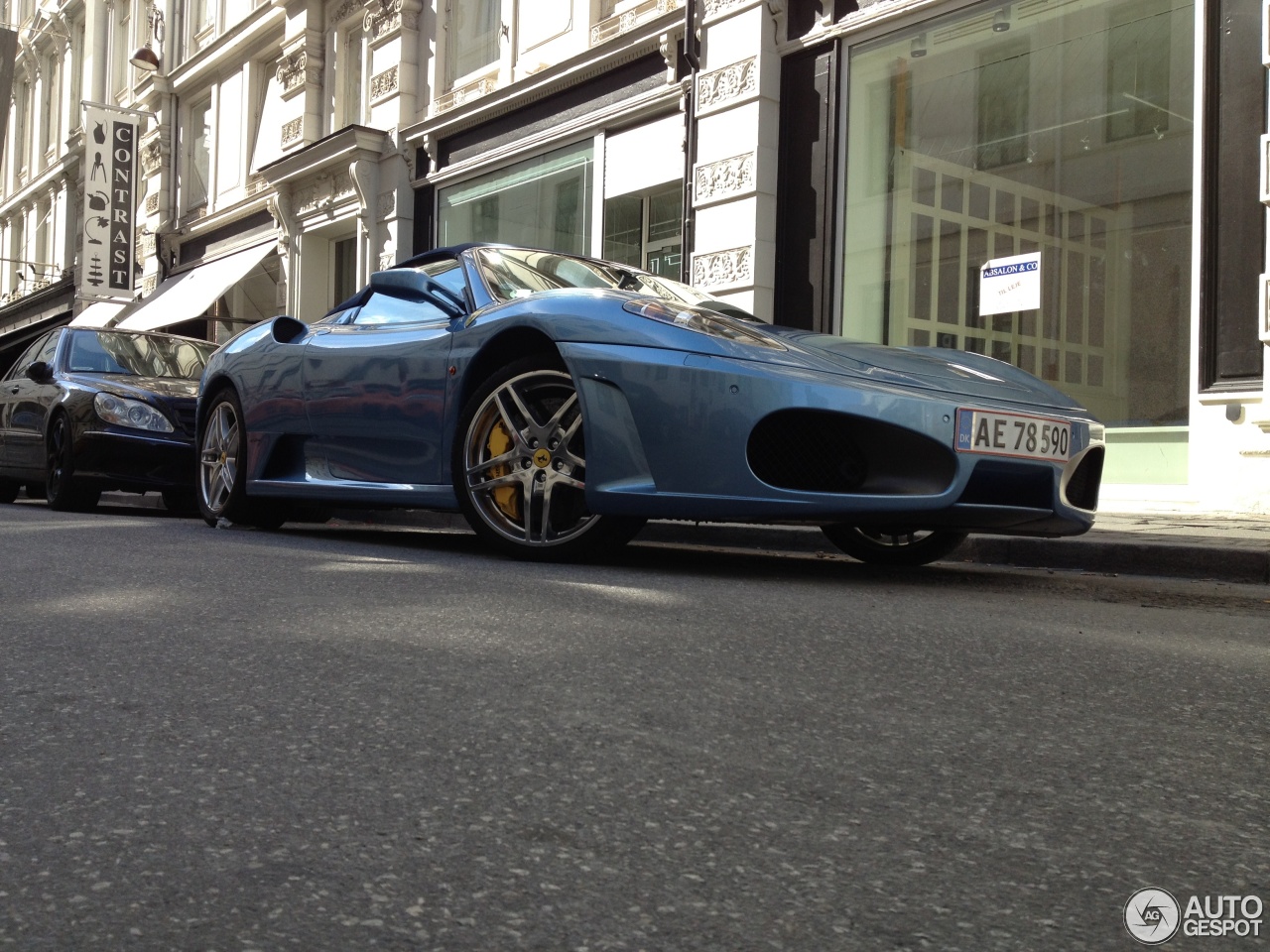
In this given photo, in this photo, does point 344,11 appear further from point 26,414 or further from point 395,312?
point 395,312

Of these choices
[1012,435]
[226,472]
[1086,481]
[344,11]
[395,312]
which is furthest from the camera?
[344,11]

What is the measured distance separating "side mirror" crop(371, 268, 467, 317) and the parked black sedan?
11.0ft

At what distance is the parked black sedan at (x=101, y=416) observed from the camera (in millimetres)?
8242

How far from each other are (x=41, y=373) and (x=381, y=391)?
15.3 ft

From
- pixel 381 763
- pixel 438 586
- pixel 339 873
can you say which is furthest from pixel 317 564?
pixel 339 873

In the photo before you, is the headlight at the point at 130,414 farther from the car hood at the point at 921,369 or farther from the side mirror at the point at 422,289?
the car hood at the point at 921,369

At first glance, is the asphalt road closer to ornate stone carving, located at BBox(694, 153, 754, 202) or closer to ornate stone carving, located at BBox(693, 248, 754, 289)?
ornate stone carving, located at BBox(693, 248, 754, 289)

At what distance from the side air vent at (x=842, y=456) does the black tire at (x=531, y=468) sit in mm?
655

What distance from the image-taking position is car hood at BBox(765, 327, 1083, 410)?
163 inches

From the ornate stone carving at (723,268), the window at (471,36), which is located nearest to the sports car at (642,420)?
the ornate stone carving at (723,268)

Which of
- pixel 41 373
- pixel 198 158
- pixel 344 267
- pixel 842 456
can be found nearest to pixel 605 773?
pixel 842 456

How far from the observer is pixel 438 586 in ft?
12.1

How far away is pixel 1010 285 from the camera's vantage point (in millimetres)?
9469

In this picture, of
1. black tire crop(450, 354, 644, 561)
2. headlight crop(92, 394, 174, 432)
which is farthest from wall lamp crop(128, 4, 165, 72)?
black tire crop(450, 354, 644, 561)
